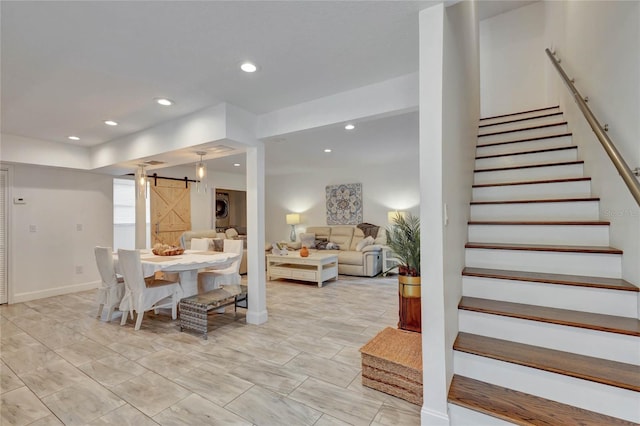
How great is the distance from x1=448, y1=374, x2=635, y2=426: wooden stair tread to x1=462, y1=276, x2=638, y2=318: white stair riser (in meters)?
0.56

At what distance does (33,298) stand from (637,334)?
22.5 ft

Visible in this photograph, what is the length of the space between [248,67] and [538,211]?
8.54 ft

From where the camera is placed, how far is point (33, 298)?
4555 millimetres

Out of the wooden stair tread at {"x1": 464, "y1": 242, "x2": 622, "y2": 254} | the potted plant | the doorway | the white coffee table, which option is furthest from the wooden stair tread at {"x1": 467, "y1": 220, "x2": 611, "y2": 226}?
the doorway

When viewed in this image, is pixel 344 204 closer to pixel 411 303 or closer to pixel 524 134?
pixel 524 134

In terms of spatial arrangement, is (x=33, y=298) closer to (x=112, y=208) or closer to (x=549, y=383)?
(x=112, y=208)

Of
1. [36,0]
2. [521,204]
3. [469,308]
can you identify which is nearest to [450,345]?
[469,308]

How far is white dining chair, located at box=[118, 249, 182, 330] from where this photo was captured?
3.17m

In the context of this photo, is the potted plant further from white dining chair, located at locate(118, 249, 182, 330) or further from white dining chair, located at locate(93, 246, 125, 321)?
white dining chair, located at locate(93, 246, 125, 321)

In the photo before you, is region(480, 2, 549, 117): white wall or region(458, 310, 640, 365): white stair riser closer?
region(458, 310, 640, 365): white stair riser

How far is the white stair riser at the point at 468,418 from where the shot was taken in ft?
4.66

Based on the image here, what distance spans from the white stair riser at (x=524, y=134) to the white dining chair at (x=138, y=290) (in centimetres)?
413

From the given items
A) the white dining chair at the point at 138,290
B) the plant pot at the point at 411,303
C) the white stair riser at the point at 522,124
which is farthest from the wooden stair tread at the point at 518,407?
the white dining chair at the point at 138,290

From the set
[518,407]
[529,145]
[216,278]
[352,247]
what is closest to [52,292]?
[216,278]
